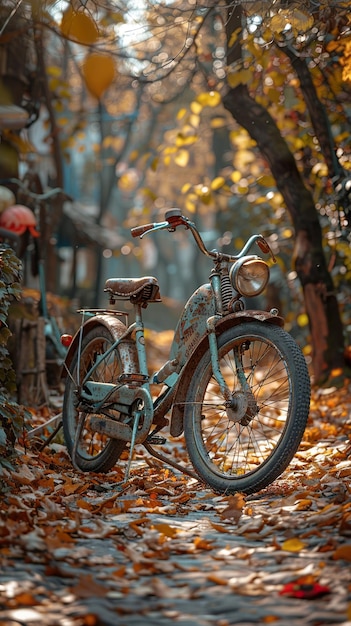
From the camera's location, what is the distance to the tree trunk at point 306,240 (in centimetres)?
966

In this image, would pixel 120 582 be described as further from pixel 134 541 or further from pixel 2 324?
pixel 2 324

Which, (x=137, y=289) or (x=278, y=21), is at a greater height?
(x=278, y=21)

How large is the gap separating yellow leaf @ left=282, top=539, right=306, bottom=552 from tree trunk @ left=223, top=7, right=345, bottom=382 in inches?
254

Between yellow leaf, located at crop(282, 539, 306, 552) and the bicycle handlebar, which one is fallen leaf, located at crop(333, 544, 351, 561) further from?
the bicycle handlebar

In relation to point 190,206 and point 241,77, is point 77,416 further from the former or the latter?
point 190,206

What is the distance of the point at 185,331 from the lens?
550 cm

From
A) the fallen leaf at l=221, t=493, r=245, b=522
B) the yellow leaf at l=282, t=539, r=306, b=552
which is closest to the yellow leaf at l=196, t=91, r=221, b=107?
the fallen leaf at l=221, t=493, r=245, b=522

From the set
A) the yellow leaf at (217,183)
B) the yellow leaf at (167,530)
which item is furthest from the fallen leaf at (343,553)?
the yellow leaf at (217,183)

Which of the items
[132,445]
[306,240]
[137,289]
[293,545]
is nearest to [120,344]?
[137,289]

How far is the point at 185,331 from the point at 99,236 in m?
17.1

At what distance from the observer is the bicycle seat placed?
5.71m

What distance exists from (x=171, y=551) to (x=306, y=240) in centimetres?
662

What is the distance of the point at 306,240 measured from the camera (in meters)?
10.0

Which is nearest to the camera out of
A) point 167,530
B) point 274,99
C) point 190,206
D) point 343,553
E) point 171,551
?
point 343,553
